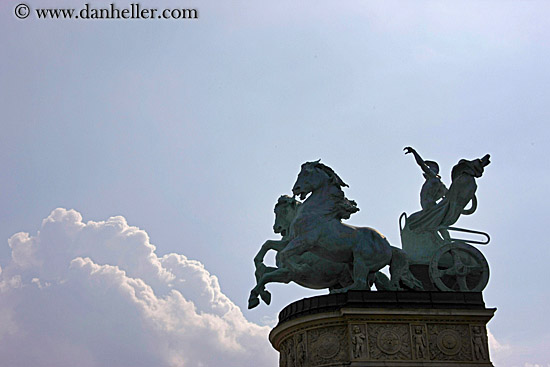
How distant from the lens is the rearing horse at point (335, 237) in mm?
15562

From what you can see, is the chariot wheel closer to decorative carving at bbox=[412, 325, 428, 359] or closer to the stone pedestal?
the stone pedestal

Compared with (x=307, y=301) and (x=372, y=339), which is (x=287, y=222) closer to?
(x=307, y=301)

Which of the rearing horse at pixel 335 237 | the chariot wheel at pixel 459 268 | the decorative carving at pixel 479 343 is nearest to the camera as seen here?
the decorative carving at pixel 479 343

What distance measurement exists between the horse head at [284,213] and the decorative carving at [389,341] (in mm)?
4238

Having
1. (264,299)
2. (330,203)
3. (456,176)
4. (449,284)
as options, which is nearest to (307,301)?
(264,299)

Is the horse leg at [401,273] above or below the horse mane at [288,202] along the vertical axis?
below

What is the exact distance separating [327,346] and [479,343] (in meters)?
3.20

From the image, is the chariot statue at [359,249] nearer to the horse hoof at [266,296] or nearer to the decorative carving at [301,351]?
the horse hoof at [266,296]

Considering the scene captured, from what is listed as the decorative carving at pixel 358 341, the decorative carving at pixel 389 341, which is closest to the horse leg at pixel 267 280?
the decorative carving at pixel 358 341

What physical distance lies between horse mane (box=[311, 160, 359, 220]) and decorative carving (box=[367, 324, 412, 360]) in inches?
110

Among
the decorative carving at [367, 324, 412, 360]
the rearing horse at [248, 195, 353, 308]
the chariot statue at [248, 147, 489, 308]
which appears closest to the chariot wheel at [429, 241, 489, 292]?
the chariot statue at [248, 147, 489, 308]

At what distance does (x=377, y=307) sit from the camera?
1468cm

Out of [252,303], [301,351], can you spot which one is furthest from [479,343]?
[252,303]

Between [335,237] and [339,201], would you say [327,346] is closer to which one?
[335,237]
